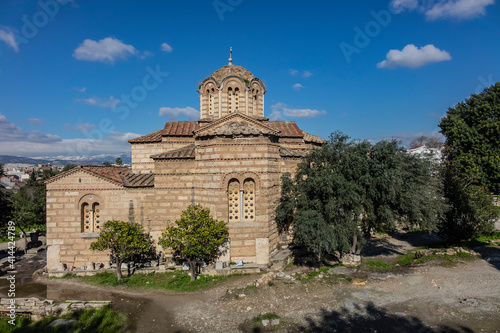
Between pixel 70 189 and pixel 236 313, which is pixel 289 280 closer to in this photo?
pixel 236 313

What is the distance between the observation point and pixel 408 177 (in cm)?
1262

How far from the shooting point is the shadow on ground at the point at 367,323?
7.93 meters

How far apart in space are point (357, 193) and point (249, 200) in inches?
208

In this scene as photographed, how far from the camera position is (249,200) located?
545 inches

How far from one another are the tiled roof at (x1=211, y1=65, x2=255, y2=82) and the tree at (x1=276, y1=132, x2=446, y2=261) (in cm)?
785

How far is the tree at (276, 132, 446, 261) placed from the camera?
11727mm

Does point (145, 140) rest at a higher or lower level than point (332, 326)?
higher


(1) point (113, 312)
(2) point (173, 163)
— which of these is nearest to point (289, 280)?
(1) point (113, 312)

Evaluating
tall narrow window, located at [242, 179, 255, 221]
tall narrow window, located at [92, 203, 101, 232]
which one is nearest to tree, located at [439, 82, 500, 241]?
tall narrow window, located at [242, 179, 255, 221]

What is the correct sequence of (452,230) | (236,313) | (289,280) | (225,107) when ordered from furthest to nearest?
1. (225,107)
2. (452,230)
3. (289,280)
4. (236,313)

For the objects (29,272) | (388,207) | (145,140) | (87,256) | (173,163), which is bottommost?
(29,272)

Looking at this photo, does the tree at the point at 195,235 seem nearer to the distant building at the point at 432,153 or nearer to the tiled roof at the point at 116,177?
the tiled roof at the point at 116,177

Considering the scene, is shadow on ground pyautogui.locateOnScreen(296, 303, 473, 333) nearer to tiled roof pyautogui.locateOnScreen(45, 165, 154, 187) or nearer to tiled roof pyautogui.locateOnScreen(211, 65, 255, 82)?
tiled roof pyautogui.locateOnScreen(45, 165, 154, 187)

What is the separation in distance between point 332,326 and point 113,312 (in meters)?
7.87
